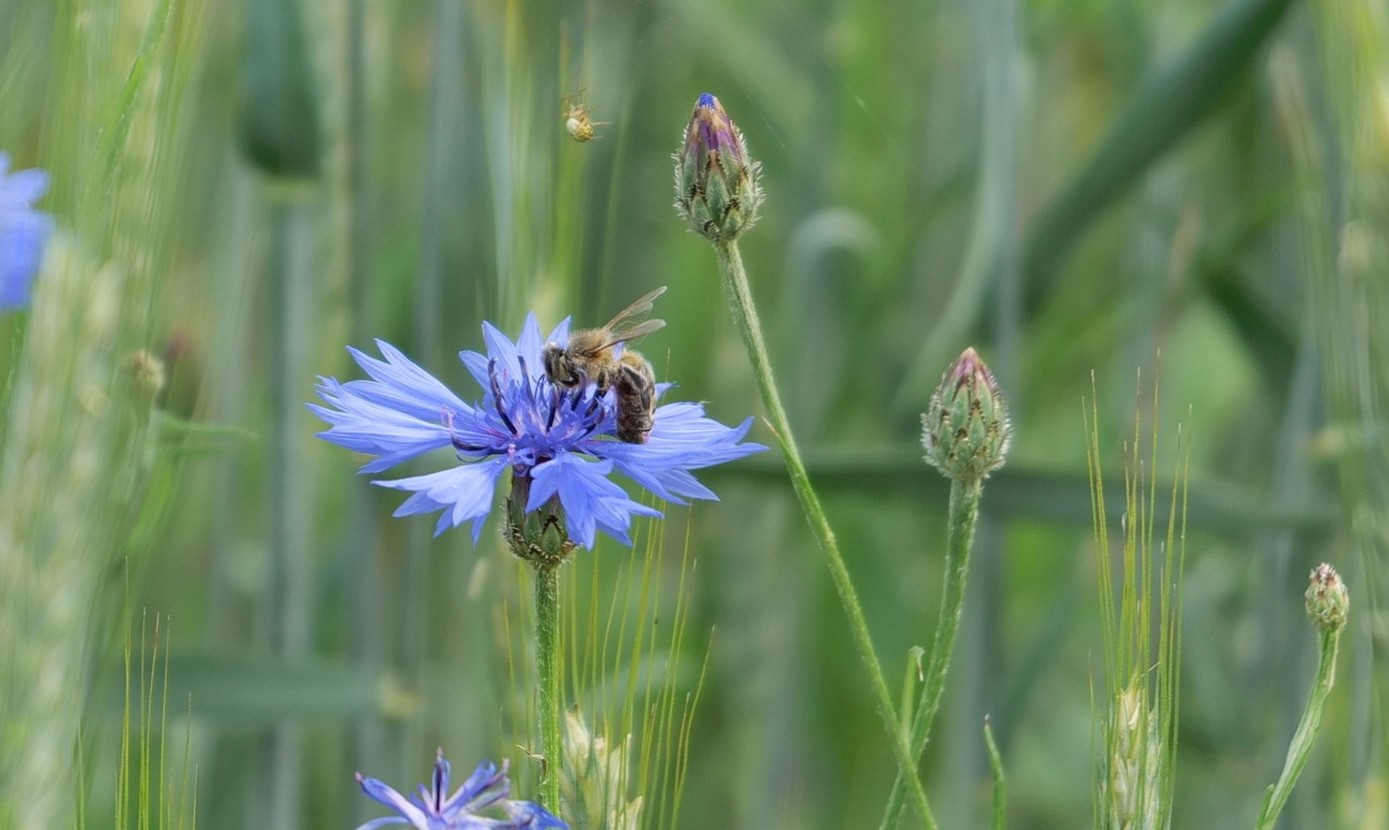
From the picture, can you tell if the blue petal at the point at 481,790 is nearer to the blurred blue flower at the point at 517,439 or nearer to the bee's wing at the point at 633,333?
the blurred blue flower at the point at 517,439

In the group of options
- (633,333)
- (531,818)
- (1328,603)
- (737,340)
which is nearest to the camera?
(531,818)

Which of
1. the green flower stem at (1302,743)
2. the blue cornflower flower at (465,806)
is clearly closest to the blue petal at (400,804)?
the blue cornflower flower at (465,806)

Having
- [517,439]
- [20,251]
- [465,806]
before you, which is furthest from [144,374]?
[465,806]

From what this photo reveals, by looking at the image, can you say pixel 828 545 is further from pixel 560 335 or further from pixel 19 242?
pixel 19 242

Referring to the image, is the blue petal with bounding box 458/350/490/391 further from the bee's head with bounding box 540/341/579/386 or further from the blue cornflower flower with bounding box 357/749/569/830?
the blue cornflower flower with bounding box 357/749/569/830

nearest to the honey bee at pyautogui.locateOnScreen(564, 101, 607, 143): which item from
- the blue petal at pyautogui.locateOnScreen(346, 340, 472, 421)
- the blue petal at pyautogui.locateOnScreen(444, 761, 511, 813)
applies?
the blue petal at pyautogui.locateOnScreen(346, 340, 472, 421)

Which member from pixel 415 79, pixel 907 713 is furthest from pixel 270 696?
pixel 415 79
